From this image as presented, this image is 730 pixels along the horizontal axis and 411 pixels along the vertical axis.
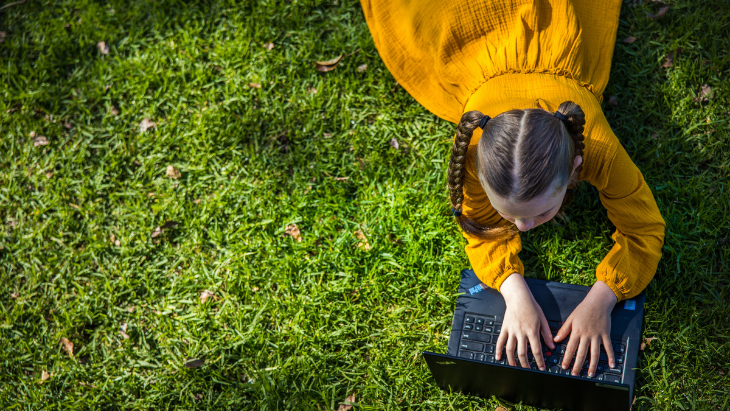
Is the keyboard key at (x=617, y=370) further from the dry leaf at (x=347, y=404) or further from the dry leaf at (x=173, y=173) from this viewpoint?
the dry leaf at (x=173, y=173)

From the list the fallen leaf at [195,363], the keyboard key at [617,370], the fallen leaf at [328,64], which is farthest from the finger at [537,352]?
the fallen leaf at [328,64]

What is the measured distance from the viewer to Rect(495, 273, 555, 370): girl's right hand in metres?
2.75

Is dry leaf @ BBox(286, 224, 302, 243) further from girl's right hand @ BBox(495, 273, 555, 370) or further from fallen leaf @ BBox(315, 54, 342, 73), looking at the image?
girl's right hand @ BBox(495, 273, 555, 370)

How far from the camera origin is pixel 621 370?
270 centimetres

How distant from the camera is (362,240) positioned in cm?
361

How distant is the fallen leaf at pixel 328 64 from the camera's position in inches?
162

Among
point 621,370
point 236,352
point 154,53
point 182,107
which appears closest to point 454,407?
A: point 621,370

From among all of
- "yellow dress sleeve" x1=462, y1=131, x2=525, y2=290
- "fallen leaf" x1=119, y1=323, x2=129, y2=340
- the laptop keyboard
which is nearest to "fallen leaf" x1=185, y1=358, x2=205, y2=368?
"fallen leaf" x1=119, y1=323, x2=129, y2=340

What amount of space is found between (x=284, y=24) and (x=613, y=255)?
311 centimetres

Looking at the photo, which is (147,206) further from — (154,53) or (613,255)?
(613,255)

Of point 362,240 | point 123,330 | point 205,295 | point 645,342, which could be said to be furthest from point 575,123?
point 123,330

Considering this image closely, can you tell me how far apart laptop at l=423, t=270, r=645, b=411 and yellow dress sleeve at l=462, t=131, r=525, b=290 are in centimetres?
15

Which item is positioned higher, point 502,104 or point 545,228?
point 502,104

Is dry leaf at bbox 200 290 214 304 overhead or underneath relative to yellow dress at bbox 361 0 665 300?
underneath
